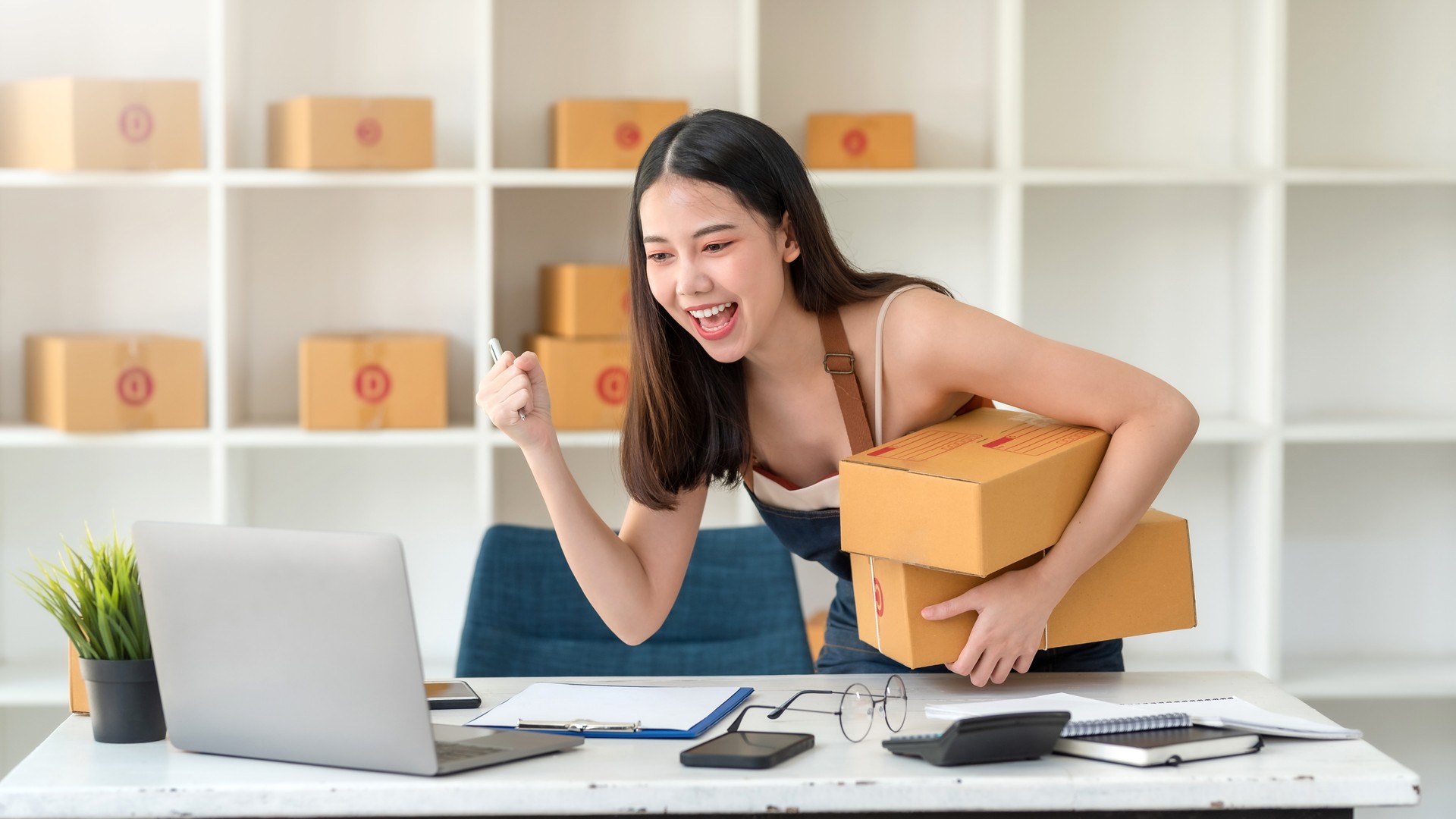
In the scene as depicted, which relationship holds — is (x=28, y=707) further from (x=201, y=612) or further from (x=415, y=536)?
(x=201, y=612)

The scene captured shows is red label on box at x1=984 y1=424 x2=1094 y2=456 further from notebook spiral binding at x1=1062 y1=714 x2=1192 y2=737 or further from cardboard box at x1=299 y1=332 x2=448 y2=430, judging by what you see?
cardboard box at x1=299 y1=332 x2=448 y2=430

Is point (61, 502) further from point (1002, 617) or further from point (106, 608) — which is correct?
point (1002, 617)

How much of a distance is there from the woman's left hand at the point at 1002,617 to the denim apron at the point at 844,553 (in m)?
0.19

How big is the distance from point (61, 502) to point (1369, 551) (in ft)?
10.6

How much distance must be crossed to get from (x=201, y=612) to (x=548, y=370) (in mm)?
1511

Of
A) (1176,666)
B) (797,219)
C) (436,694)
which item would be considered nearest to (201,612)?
(436,694)

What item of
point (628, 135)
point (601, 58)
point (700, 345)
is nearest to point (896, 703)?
point (700, 345)

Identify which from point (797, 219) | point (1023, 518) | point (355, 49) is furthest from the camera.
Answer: point (355, 49)

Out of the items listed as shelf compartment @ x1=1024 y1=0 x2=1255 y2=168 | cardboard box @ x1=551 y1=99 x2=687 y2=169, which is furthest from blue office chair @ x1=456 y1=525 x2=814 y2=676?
shelf compartment @ x1=1024 y1=0 x2=1255 y2=168

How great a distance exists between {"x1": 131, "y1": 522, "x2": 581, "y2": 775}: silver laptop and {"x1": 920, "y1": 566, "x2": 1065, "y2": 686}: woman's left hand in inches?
19.3

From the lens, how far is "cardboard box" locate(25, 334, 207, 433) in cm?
258

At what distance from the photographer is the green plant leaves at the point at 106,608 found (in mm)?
1269

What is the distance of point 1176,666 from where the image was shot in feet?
9.76

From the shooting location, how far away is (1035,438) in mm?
1512
